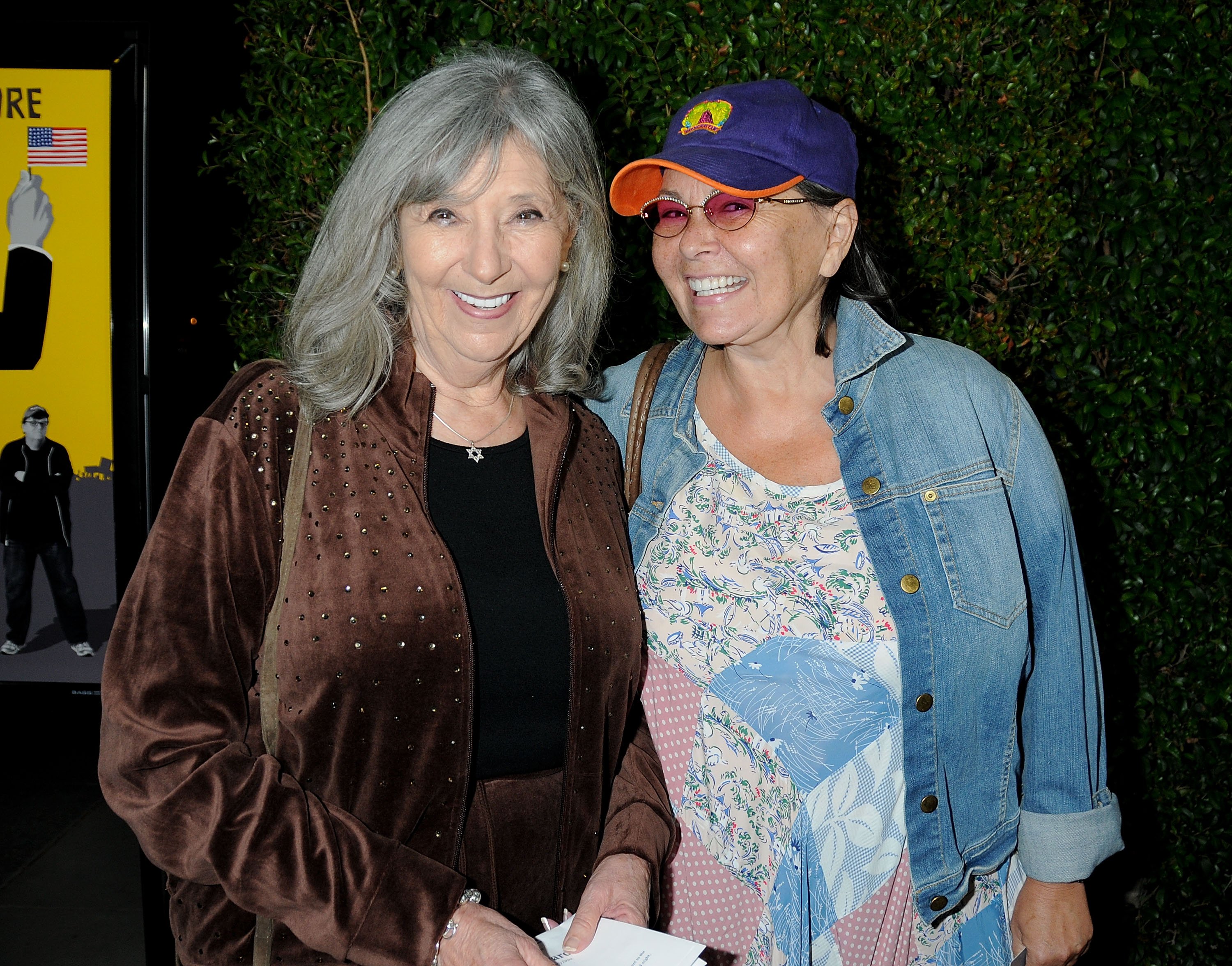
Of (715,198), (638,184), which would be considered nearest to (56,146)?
(638,184)

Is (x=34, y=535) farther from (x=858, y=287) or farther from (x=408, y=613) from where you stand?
(x=858, y=287)

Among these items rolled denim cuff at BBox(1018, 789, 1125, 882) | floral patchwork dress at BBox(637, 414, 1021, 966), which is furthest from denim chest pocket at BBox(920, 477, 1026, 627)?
rolled denim cuff at BBox(1018, 789, 1125, 882)

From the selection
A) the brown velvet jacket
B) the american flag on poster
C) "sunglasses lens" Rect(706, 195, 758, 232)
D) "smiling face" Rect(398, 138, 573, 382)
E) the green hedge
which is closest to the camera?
the brown velvet jacket

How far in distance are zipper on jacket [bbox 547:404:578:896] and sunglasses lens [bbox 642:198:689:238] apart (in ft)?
2.11

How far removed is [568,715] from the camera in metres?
1.88

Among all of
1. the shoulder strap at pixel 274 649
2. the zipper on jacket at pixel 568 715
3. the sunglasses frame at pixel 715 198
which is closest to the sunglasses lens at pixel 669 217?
the sunglasses frame at pixel 715 198

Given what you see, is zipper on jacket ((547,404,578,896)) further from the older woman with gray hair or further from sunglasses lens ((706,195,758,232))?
sunglasses lens ((706,195,758,232))

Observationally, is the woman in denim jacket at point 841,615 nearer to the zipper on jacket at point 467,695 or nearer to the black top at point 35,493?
the zipper on jacket at point 467,695

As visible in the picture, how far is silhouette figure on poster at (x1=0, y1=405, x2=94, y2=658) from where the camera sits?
3.44m

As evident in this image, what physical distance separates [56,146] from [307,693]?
8.48 ft

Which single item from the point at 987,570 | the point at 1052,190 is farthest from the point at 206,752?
the point at 1052,190

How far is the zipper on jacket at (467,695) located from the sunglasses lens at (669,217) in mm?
820

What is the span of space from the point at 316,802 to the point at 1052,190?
3065mm

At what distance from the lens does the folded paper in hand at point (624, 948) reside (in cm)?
158
